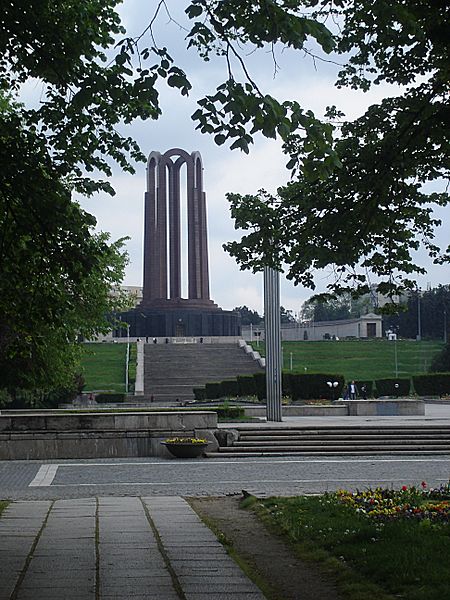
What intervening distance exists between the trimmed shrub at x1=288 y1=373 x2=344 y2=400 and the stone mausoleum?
33.9 meters

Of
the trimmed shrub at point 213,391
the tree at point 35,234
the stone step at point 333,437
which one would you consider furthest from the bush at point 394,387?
the tree at point 35,234

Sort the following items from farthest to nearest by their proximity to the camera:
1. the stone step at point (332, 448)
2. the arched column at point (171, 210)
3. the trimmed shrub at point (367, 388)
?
the arched column at point (171, 210) → the trimmed shrub at point (367, 388) → the stone step at point (332, 448)

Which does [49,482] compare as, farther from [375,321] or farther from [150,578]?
[375,321]

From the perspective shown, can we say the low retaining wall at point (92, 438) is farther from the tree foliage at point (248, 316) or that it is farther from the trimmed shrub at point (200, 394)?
Result: the tree foliage at point (248, 316)

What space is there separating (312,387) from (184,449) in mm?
22108

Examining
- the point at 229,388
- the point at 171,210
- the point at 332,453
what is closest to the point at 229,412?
the point at 332,453

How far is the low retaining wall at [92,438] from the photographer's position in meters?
20.9

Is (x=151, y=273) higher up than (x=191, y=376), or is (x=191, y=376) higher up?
(x=151, y=273)

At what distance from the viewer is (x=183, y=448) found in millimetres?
20375

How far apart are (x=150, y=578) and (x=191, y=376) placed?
51.4 m

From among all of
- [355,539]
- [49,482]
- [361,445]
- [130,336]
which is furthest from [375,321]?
[355,539]

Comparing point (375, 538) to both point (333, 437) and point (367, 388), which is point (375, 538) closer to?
point (333, 437)

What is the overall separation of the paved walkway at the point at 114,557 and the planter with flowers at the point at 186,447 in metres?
9.20

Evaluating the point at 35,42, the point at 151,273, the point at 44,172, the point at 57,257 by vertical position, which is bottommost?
the point at 57,257
